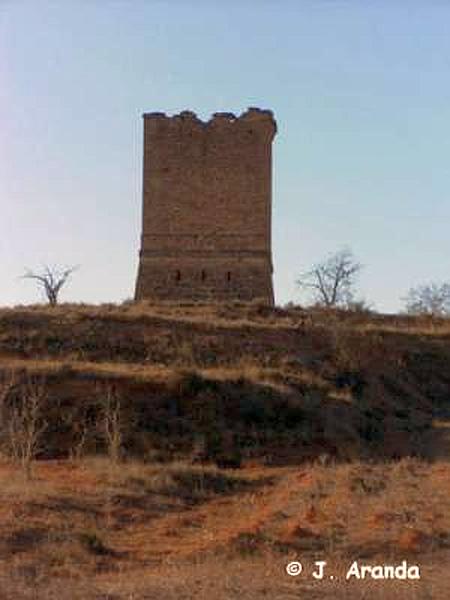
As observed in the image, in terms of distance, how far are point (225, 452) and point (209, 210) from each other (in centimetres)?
1695

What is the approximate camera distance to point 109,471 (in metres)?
17.2

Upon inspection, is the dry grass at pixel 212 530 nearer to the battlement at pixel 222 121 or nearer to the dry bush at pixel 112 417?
the dry bush at pixel 112 417

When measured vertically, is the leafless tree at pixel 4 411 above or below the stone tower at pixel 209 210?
below

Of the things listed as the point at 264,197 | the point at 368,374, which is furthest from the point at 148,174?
the point at 368,374

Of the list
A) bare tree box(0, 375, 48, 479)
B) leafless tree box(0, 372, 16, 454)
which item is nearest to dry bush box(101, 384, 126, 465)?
bare tree box(0, 375, 48, 479)

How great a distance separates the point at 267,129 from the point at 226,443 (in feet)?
60.3

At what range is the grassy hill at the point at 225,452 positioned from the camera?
10.3m

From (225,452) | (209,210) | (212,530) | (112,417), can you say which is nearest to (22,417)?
(112,417)

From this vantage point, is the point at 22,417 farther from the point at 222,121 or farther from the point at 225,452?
the point at 222,121

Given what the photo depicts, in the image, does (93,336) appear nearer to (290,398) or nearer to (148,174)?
(290,398)

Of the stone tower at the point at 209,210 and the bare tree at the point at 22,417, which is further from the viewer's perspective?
the stone tower at the point at 209,210

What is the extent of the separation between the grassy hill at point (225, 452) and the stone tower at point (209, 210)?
8.37 ft

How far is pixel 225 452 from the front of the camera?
22422 millimetres

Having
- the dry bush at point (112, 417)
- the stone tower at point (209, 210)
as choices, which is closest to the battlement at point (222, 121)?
the stone tower at point (209, 210)
